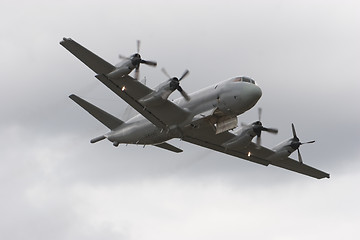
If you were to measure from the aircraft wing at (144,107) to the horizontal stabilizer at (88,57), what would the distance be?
84 centimetres

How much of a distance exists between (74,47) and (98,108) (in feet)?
31.8

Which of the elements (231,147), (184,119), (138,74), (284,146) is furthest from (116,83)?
(284,146)

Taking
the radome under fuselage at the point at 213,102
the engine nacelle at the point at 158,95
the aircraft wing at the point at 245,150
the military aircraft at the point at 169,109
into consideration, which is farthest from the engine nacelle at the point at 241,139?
the engine nacelle at the point at 158,95

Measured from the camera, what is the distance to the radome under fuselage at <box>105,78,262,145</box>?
60.2 meters

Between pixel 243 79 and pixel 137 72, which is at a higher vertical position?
pixel 243 79

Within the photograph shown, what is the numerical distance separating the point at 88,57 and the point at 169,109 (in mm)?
7340

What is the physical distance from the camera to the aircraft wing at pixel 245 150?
65.6m

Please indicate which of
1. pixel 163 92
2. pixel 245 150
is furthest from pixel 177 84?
pixel 245 150

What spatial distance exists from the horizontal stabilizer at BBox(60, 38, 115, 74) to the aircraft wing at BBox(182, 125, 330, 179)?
26.8 ft

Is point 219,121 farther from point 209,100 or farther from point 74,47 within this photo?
point 74,47

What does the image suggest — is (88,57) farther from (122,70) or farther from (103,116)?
(103,116)

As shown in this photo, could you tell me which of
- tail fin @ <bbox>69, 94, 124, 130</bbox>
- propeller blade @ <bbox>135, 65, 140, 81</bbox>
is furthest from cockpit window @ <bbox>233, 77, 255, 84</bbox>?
tail fin @ <bbox>69, 94, 124, 130</bbox>

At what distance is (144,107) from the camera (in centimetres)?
6150

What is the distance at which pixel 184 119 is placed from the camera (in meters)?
61.6
